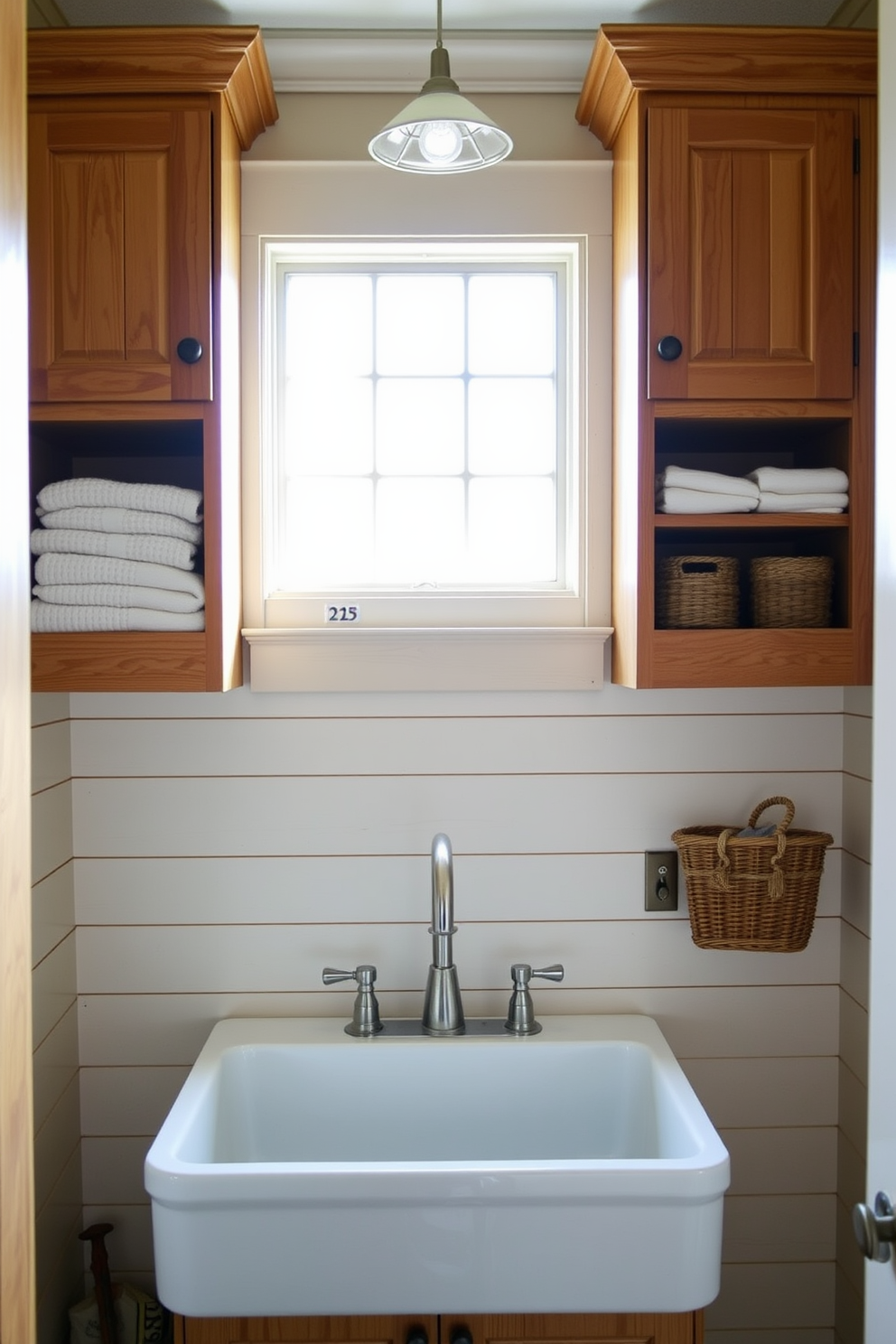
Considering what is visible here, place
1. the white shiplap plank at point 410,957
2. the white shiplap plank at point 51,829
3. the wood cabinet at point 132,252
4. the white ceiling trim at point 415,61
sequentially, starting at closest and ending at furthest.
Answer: the wood cabinet at point 132,252, the white shiplap plank at point 51,829, the white ceiling trim at point 415,61, the white shiplap plank at point 410,957

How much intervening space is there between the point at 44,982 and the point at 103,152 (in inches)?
49.7

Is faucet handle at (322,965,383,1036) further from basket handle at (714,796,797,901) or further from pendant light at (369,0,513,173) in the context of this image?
pendant light at (369,0,513,173)

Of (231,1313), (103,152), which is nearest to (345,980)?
(231,1313)

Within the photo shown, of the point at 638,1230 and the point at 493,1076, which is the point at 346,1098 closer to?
the point at 493,1076

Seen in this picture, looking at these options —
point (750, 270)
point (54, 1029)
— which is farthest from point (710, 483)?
point (54, 1029)

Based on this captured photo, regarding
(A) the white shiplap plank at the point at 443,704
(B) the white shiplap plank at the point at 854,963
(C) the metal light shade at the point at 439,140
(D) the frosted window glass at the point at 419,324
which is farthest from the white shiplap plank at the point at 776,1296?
(C) the metal light shade at the point at 439,140

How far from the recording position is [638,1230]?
53.6 inches

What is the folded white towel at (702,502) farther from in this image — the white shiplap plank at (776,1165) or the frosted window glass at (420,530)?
the white shiplap plank at (776,1165)

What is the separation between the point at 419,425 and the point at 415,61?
0.59 metres

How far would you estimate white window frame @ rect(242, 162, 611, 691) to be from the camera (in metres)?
1.82

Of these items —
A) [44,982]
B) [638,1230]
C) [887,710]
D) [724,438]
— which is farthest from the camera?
[724,438]

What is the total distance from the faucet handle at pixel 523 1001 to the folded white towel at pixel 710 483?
2.64 ft

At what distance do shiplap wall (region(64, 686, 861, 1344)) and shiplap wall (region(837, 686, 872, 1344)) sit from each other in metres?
0.03

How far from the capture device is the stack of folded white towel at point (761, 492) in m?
1.65
